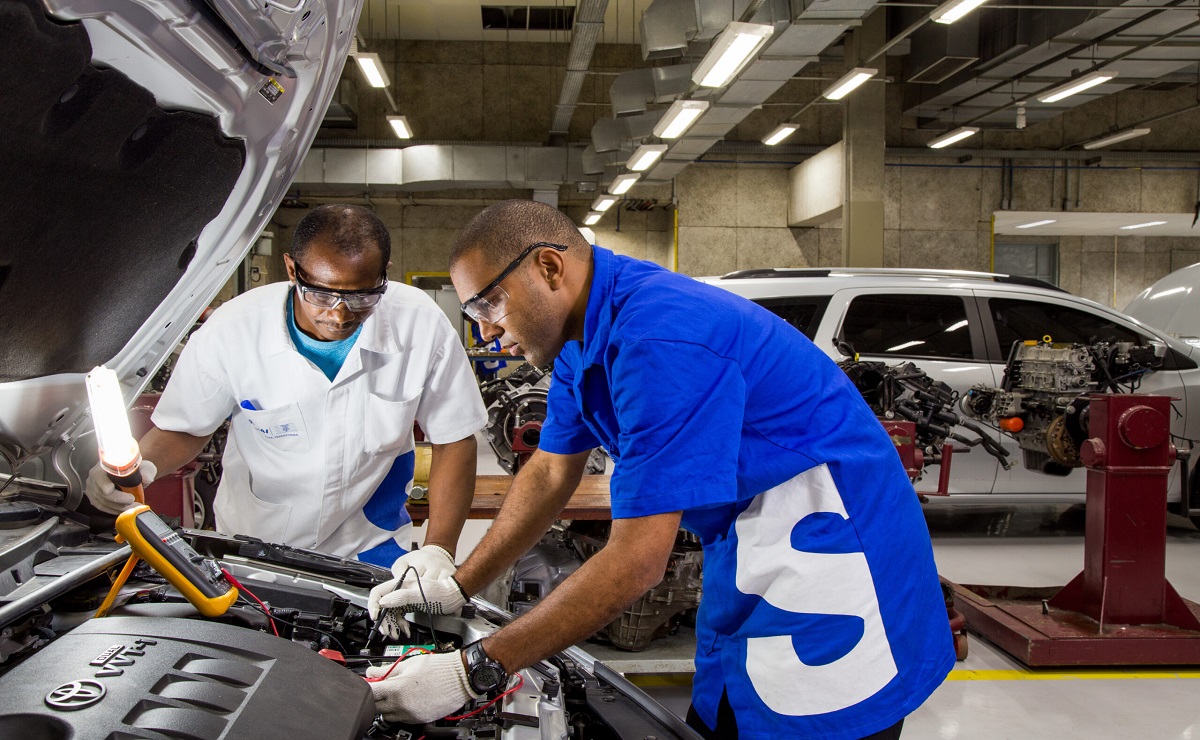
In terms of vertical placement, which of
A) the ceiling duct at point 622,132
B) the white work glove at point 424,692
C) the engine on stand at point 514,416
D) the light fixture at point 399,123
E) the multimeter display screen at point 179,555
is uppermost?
the light fixture at point 399,123

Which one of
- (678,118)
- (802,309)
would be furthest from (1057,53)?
(802,309)

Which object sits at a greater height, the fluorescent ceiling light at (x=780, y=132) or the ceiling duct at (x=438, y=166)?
the fluorescent ceiling light at (x=780, y=132)

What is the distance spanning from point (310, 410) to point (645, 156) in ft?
27.7

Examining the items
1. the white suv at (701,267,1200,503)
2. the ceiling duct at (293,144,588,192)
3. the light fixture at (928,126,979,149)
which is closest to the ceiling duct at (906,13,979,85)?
the light fixture at (928,126,979,149)

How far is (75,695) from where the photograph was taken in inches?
37.9

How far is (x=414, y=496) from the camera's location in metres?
3.24

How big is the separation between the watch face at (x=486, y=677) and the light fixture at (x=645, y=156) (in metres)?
8.82

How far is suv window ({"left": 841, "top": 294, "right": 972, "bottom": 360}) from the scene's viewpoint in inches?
225

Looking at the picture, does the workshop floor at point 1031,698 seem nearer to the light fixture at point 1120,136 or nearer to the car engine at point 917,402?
the car engine at point 917,402

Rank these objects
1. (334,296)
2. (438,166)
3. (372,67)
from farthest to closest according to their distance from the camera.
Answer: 1. (438,166)
2. (372,67)
3. (334,296)

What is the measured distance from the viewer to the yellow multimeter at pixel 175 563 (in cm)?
132

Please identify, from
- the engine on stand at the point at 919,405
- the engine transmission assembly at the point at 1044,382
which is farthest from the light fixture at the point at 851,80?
the engine on stand at the point at 919,405

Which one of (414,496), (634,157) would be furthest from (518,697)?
(634,157)

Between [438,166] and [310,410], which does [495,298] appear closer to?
[310,410]
